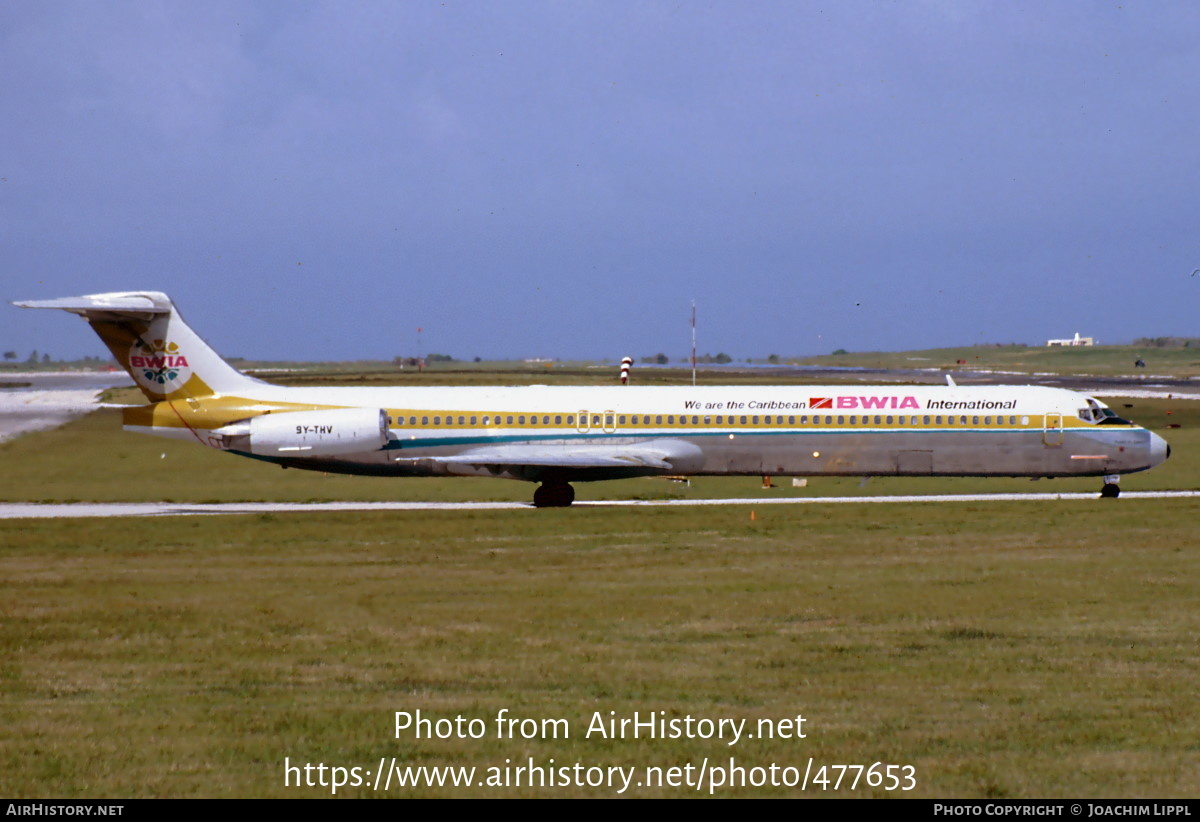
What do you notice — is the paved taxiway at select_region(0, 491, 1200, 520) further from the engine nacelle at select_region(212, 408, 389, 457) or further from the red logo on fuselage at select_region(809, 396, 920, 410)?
the red logo on fuselage at select_region(809, 396, 920, 410)

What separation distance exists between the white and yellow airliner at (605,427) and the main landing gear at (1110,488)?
2.40ft

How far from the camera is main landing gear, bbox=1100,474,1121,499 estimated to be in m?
33.5

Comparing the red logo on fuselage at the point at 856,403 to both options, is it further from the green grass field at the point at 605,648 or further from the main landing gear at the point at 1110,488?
the green grass field at the point at 605,648

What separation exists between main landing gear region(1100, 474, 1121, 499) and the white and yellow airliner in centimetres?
73

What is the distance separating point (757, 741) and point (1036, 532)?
16.8 meters

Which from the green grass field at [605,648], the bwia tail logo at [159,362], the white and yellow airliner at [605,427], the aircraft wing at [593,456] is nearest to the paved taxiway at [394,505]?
the white and yellow airliner at [605,427]

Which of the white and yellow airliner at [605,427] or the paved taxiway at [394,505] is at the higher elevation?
the white and yellow airliner at [605,427]

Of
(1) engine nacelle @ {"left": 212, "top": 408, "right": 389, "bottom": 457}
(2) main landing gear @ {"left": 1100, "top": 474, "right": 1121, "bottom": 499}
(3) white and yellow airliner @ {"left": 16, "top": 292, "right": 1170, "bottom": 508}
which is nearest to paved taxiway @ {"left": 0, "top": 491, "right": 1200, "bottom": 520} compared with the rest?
(2) main landing gear @ {"left": 1100, "top": 474, "right": 1121, "bottom": 499}

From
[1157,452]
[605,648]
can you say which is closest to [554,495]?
[1157,452]

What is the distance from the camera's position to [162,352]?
32969 mm

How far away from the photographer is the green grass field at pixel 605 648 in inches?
378

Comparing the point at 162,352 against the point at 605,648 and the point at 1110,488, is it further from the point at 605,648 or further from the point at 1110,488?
the point at 1110,488
